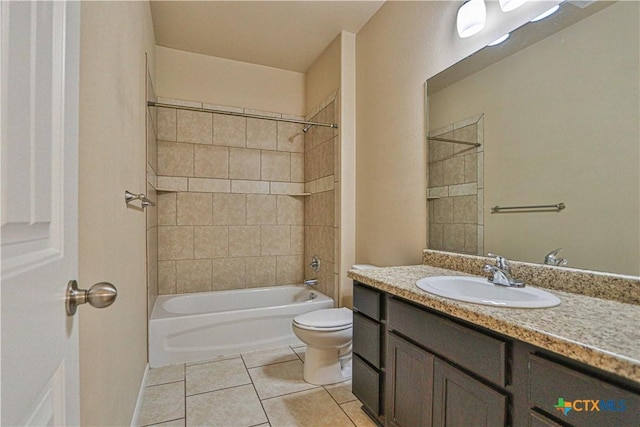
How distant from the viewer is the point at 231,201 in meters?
3.23

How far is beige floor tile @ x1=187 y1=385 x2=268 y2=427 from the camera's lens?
167cm

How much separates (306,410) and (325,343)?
1.24 feet

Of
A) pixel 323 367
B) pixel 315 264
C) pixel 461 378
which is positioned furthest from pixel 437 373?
pixel 315 264

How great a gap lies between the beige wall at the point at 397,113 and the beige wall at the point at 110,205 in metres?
1.62

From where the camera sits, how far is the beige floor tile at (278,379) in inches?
77.3

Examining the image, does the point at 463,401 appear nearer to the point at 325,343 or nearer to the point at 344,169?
the point at 325,343

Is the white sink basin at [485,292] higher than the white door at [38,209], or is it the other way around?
the white door at [38,209]

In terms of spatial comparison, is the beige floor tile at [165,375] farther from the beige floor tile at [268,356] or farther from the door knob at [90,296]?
the door knob at [90,296]

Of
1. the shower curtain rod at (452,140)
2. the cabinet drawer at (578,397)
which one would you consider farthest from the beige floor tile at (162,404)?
the shower curtain rod at (452,140)

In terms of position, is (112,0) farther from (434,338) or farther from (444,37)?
(434,338)

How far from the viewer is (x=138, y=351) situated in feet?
6.09

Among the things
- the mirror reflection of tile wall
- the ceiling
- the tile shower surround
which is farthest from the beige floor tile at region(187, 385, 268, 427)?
the ceiling

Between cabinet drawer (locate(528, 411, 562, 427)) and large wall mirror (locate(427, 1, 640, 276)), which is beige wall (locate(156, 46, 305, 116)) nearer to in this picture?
large wall mirror (locate(427, 1, 640, 276))

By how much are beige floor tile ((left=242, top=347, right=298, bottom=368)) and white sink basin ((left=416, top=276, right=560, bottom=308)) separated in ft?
4.80
